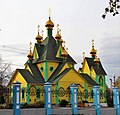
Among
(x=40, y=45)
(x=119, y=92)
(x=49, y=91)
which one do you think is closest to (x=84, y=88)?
(x=40, y=45)

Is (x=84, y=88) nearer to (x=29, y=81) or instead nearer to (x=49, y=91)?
(x=29, y=81)

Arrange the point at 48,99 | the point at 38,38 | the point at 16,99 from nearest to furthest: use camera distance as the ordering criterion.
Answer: the point at 16,99 → the point at 48,99 → the point at 38,38

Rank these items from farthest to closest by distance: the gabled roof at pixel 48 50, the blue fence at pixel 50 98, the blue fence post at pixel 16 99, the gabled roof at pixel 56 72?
1. the gabled roof at pixel 48 50
2. the gabled roof at pixel 56 72
3. the blue fence at pixel 50 98
4. the blue fence post at pixel 16 99

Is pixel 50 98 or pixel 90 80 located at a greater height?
pixel 90 80

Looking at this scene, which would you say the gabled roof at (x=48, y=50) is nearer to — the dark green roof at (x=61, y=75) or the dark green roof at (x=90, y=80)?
the dark green roof at (x=61, y=75)

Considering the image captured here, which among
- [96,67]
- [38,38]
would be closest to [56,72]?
[38,38]

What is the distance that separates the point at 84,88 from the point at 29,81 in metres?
6.53

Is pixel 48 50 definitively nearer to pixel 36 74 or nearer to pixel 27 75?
pixel 36 74

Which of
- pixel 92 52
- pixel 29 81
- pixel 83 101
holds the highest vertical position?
pixel 92 52

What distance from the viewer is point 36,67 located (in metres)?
33.7

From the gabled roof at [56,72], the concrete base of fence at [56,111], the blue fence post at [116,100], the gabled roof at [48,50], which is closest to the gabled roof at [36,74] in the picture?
the gabled roof at [48,50]

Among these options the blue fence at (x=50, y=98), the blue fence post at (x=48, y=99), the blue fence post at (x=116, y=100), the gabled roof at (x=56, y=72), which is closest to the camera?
the blue fence at (x=50, y=98)

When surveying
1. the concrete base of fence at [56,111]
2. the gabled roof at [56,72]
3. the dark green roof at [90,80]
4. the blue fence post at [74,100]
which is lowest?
the concrete base of fence at [56,111]

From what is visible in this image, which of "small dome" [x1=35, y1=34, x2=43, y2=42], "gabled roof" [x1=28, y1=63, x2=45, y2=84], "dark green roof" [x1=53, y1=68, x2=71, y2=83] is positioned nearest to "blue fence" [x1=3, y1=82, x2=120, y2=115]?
"dark green roof" [x1=53, y1=68, x2=71, y2=83]
